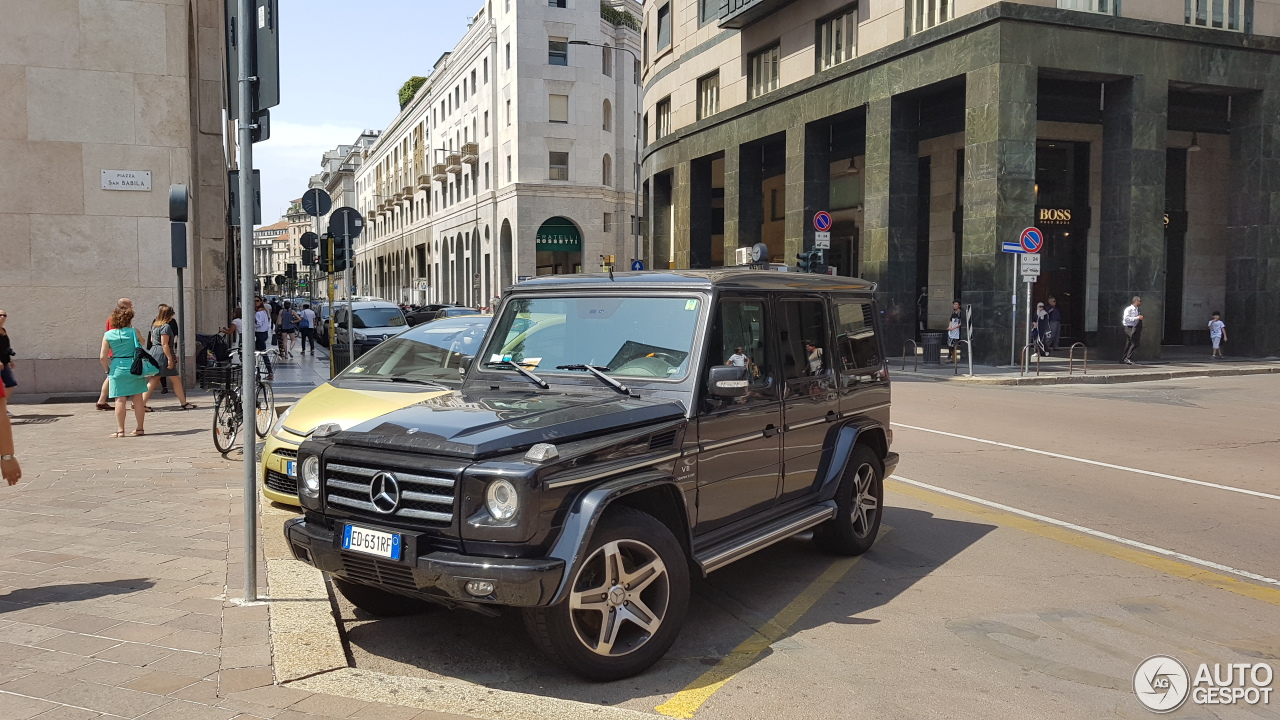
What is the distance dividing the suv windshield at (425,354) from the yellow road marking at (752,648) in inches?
143

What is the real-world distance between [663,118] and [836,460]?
37.9 meters

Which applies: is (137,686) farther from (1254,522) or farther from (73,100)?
(73,100)

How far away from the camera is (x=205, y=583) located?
5500 mm

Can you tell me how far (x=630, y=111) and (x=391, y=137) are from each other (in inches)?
1761

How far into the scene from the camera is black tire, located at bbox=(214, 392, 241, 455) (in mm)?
10594

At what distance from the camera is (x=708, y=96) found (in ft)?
125

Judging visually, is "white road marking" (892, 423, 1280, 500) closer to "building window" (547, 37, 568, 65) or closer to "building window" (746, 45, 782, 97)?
"building window" (746, 45, 782, 97)

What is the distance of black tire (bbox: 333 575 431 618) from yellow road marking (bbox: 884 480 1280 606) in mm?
4795

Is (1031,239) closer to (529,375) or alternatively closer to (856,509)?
(856,509)

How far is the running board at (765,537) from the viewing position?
15.7 ft

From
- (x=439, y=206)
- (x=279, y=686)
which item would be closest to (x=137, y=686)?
(x=279, y=686)

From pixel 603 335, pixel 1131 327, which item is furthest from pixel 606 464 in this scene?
pixel 1131 327

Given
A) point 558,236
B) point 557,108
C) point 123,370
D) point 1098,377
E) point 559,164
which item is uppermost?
point 557,108

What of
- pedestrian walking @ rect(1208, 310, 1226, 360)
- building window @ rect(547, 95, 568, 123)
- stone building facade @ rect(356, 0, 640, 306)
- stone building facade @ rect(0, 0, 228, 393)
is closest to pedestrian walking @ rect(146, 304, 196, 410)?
stone building facade @ rect(0, 0, 228, 393)
